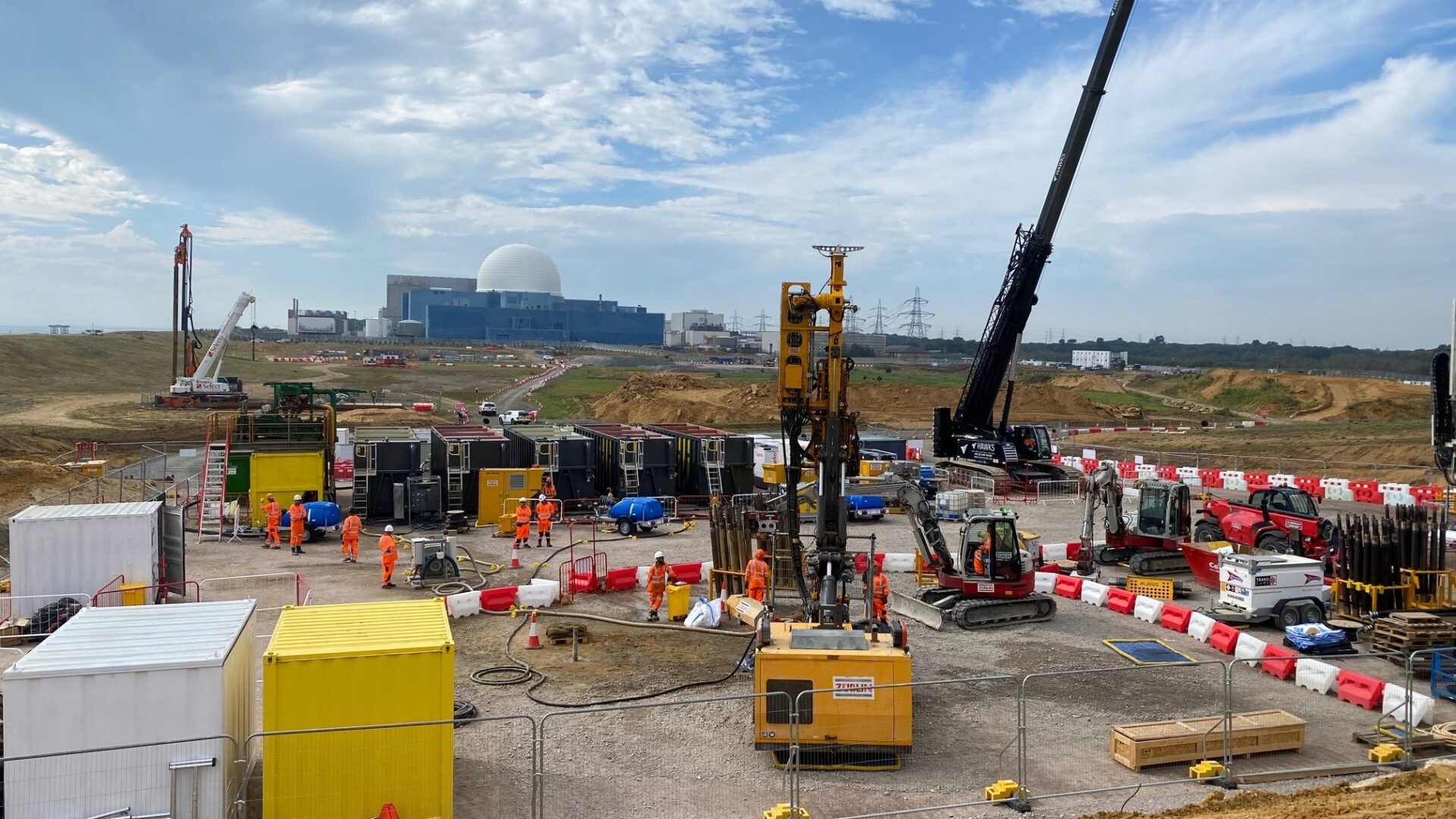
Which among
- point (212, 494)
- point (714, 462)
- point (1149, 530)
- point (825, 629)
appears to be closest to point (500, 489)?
point (714, 462)

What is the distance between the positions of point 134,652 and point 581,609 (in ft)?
34.2

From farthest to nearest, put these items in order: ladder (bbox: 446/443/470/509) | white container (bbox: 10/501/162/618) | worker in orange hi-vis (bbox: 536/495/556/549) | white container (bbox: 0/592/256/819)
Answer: ladder (bbox: 446/443/470/509) < worker in orange hi-vis (bbox: 536/495/556/549) < white container (bbox: 10/501/162/618) < white container (bbox: 0/592/256/819)

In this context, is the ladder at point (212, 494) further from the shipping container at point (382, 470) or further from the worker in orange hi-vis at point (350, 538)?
the worker in orange hi-vis at point (350, 538)

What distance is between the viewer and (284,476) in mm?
28891

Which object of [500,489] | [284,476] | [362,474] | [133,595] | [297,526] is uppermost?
[362,474]

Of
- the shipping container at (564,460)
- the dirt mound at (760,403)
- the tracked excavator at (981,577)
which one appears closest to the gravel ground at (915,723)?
the tracked excavator at (981,577)

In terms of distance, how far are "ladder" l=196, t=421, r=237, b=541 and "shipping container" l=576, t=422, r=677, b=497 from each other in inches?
427

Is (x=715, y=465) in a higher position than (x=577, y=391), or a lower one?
lower

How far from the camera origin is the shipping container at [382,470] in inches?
1136

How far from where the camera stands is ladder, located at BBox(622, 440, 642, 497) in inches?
1242

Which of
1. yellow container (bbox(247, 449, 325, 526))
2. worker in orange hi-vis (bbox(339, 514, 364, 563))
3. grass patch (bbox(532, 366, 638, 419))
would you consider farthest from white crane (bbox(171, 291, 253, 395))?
worker in orange hi-vis (bbox(339, 514, 364, 563))

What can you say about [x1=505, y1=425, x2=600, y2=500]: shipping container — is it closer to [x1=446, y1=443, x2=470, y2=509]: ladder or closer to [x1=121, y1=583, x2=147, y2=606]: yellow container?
[x1=446, y1=443, x2=470, y2=509]: ladder

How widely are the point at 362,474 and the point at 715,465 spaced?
10590 mm

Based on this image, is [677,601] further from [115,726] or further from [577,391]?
[577,391]
